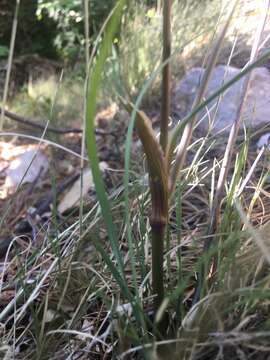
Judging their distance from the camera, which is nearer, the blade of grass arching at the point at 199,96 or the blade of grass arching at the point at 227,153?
the blade of grass arching at the point at 199,96

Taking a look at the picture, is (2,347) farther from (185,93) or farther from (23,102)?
(23,102)

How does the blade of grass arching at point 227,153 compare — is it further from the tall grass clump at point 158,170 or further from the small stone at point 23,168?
the small stone at point 23,168

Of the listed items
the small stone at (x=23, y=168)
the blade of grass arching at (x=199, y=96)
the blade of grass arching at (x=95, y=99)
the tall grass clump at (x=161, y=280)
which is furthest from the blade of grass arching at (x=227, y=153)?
the small stone at (x=23, y=168)

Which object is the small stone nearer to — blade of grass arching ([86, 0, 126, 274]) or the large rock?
the large rock

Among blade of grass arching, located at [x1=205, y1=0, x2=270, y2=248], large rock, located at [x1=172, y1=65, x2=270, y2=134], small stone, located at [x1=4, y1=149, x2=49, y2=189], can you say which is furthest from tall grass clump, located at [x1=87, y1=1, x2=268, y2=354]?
small stone, located at [x1=4, y1=149, x2=49, y2=189]

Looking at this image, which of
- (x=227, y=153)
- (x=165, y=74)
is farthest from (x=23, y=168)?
(x=165, y=74)

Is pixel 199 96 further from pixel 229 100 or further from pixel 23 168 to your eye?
pixel 23 168

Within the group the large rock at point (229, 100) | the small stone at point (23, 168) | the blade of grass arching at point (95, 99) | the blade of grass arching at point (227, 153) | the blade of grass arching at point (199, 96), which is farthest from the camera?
the small stone at point (23, 168)

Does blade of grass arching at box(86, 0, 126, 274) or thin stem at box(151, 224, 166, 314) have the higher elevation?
blade of grass arching at box(86, 0, 126, 274)
